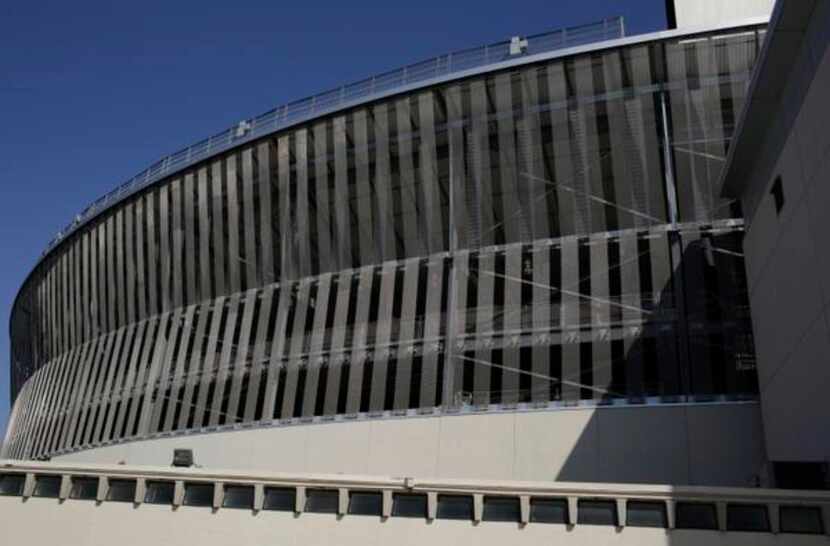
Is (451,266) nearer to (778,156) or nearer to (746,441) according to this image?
(746,441)

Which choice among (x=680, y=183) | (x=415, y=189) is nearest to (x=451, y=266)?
(x=415, y=189)

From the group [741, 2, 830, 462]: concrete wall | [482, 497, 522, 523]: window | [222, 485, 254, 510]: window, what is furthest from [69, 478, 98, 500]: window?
[741, 2, 830, 462]: concrete wall

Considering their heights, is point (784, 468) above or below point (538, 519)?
above

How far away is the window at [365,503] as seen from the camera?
18.0m

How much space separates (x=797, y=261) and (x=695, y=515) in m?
5.59

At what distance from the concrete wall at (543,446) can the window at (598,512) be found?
8.26 m

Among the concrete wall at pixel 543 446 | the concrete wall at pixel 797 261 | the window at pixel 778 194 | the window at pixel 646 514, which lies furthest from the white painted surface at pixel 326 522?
the concrete wall at pixel 543 446

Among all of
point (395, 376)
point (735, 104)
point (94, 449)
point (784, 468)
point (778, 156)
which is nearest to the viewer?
point (778, 156)

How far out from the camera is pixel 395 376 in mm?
29766

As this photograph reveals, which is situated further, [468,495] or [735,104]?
[735,104]

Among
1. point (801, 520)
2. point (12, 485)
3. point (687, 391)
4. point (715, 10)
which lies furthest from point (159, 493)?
point (715, 10)

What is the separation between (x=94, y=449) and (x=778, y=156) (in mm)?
31834

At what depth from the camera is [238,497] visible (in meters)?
19.0

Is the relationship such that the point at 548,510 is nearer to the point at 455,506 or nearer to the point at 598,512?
the point at 598,512
